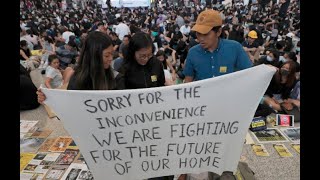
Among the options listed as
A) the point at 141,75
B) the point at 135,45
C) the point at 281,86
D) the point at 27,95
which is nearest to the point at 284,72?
the point at 281,86

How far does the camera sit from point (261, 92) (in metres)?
1.95

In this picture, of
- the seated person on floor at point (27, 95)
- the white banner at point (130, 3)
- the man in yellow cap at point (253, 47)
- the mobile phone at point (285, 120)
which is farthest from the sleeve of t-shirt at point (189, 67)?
the white banner at point (130, 3)

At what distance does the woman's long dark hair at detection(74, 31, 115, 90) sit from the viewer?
6.82 ft

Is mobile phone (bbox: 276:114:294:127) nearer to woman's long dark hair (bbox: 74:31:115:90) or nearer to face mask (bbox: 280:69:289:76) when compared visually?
face mask (bbox: 280:69:289:76)

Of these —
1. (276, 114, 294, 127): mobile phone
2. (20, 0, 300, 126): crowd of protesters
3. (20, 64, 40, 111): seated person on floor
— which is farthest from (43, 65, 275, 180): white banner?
(20, 64, 40, 111): seated person on floor

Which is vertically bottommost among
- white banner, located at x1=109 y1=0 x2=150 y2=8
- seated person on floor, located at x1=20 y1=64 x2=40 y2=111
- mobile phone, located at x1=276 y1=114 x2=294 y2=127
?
mobile phone, located at x1=276 y1=114 x2=294 y2=127

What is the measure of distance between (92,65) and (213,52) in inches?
41.2

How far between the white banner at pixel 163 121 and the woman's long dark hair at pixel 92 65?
0.23 metres

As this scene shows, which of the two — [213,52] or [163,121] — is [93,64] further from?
[213,52]

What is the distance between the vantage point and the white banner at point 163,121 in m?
1.89

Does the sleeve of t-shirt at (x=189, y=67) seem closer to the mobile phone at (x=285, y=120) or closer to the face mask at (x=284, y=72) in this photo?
the mobile phone at (x=285, y=120)

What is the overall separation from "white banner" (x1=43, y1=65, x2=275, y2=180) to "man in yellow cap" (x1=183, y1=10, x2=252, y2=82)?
640mm

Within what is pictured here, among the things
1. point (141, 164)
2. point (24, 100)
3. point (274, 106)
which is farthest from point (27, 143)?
point (274, 106)

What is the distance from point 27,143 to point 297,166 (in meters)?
3.28
